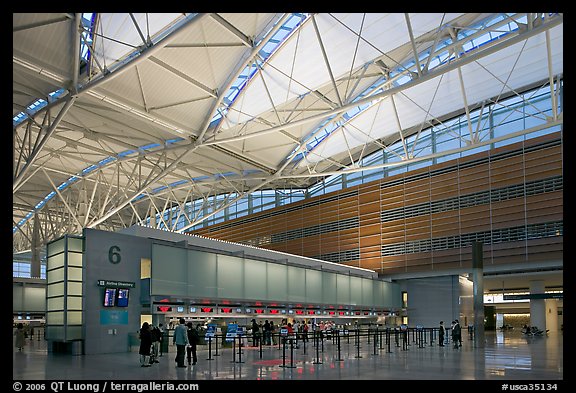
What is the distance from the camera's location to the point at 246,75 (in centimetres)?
3122

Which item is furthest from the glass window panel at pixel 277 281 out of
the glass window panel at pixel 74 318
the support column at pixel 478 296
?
the glass window panel at pixel 74 318

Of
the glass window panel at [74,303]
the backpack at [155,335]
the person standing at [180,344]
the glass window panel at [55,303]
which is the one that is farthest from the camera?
the glass window panel at [55,303]

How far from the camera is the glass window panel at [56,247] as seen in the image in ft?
74.6

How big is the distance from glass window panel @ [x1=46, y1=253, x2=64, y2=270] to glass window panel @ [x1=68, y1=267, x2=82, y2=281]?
1.82 feet

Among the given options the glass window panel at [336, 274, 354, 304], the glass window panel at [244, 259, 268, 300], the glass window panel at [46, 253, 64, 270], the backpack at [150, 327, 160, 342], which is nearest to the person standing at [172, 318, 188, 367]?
the backpack at [150, 327, 160, 342]

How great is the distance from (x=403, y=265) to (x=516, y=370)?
1161 inches

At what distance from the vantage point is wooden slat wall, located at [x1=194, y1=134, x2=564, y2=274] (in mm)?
36469

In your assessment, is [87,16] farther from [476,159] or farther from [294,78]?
[476,159]

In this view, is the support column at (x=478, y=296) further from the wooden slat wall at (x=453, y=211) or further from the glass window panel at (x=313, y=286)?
the glass window panel at (x=313, y=286)

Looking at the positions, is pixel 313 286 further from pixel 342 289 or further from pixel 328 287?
pixel 342 289

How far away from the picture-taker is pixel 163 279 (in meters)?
25.1

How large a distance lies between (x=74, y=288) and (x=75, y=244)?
5.85 ft

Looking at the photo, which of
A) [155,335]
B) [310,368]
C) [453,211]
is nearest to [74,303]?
[155,335]

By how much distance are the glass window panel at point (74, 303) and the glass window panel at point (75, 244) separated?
190 cm
